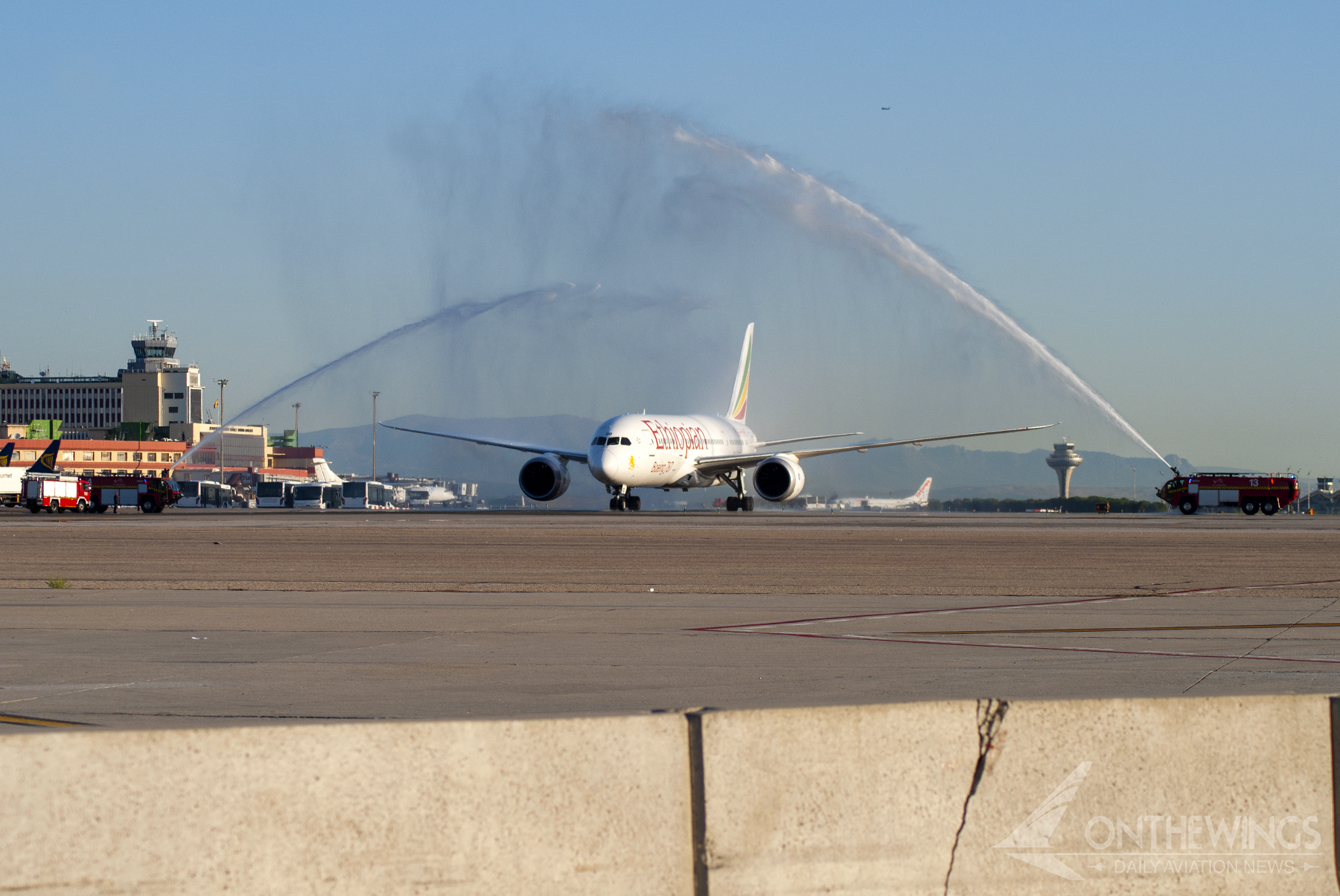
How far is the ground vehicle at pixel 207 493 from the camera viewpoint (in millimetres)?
102956

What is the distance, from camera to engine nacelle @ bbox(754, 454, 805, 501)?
198 feet

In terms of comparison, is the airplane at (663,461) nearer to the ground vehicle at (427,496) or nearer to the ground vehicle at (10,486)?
the ground vehicle at (10,486)

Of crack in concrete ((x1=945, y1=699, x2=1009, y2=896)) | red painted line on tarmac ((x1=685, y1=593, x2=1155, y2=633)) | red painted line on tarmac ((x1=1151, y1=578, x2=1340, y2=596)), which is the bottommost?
red painted line on tarmac ((x1=685, y1=593, x2=1155, y2=633))

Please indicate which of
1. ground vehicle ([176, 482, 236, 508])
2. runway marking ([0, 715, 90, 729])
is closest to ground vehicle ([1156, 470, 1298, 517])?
runway marking ([0, 715, 90, 729])

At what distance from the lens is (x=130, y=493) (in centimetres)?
6994

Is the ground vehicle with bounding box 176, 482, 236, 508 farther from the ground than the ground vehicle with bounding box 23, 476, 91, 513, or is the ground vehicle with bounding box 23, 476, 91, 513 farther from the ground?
the ground vehicle with bounding box 176, 482, 236, 508

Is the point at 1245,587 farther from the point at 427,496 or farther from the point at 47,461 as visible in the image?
the point at 427,496

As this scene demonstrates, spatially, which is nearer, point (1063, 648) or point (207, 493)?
point (1063, 648)

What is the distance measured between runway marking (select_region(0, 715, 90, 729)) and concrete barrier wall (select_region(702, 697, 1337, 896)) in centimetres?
547

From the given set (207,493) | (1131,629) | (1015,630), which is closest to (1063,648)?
(1015,630)

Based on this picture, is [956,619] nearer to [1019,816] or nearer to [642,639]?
[642,639]

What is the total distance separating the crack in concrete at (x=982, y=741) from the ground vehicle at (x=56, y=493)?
67.4 m

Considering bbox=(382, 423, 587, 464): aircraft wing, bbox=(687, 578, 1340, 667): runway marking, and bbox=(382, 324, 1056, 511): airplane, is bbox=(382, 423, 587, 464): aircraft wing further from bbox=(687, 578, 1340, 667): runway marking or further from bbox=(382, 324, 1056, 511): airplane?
→ bbox=(687, 578, 1340, 667): runway marking

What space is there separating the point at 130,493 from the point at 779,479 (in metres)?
37.1
